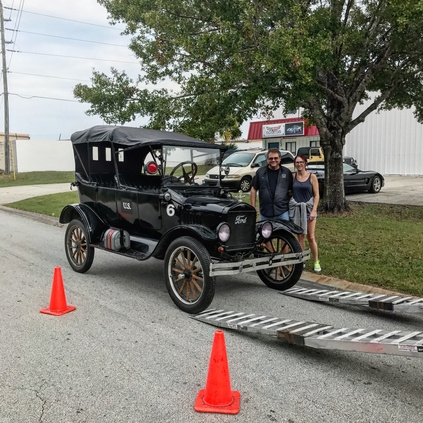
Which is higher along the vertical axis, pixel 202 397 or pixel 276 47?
pixel 276 47

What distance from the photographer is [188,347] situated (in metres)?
4.27

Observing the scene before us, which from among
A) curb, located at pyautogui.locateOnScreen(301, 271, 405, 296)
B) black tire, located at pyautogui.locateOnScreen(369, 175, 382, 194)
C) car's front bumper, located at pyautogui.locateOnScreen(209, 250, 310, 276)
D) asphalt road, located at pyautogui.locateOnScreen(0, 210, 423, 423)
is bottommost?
asphalt road, located at pyautogui.locateOnScreen(0, 210, 423, 423)

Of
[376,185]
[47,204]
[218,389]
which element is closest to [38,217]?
[47,204]

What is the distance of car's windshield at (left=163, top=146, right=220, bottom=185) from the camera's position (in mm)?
6301

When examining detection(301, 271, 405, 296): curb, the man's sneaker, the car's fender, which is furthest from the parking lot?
the car's fender

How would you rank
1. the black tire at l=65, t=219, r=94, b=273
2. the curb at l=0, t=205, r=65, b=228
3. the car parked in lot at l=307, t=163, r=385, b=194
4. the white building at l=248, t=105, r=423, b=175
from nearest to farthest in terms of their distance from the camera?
the black tire at l=65, t=219, r=94, b=273 < the curb at l=0, t=205, r=65, b=228 < the car parked in lot at l=307, t=163, r=385, b=194 < the white building at l=248, t=105, r=423, b=175

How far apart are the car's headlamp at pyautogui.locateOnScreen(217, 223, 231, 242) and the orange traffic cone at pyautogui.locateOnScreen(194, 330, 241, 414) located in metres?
2.17

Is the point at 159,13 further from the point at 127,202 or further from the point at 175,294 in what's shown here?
the point at 175,294

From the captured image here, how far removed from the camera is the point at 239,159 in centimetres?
1938

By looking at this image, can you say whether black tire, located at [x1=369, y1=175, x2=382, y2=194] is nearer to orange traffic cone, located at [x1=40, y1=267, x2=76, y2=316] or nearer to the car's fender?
the car's fender

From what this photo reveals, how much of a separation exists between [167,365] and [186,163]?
3293 millimetres

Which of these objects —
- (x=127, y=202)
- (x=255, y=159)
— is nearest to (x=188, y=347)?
(x=127, y=202)

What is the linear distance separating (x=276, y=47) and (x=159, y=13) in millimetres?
3519

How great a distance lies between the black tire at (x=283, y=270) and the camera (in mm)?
6070
